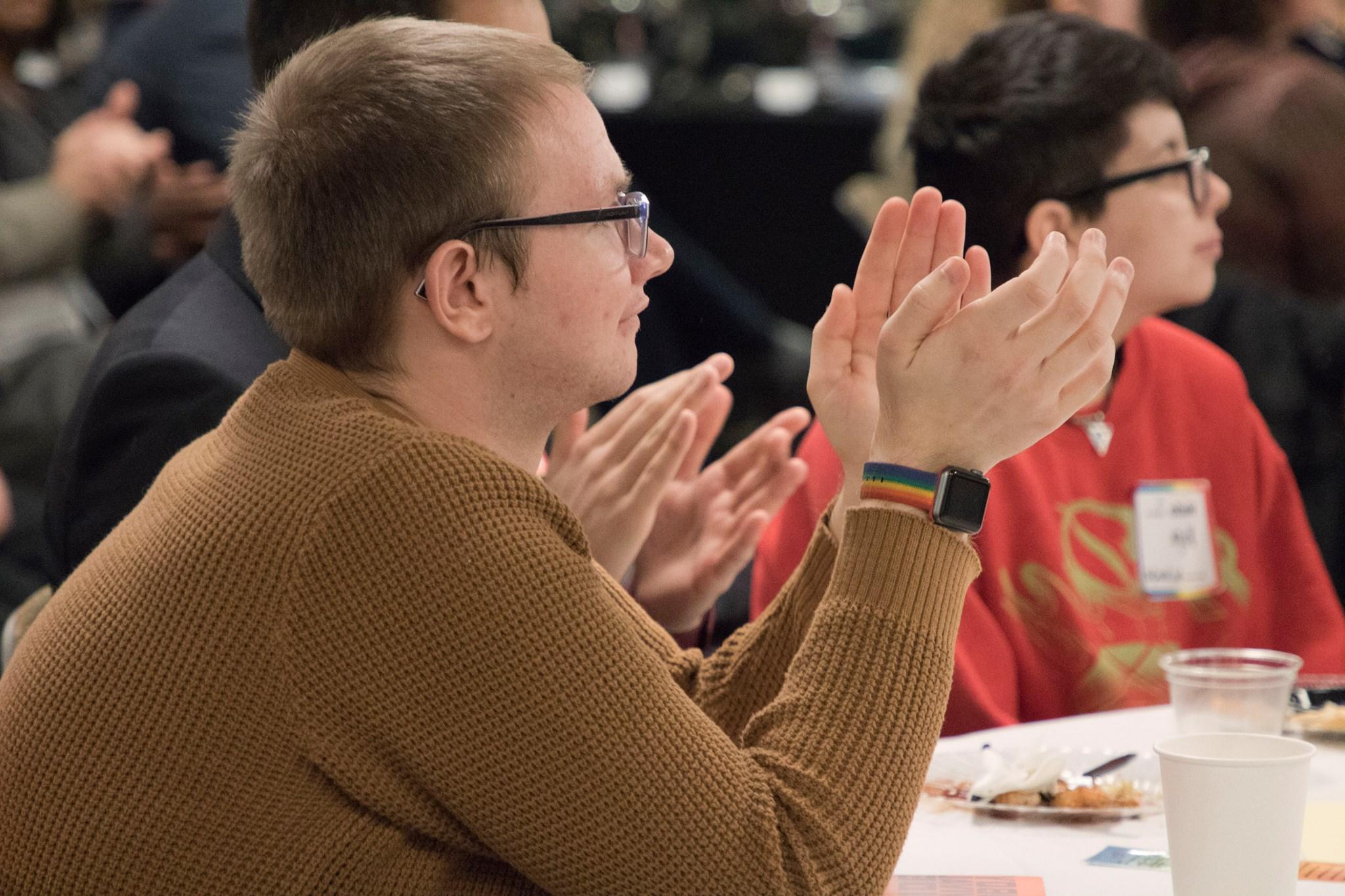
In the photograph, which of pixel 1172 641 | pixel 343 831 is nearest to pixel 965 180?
pixel 1172 641

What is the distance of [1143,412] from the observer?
214 cm

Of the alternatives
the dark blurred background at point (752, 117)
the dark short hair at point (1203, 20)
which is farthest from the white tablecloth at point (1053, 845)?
the dark blurred background at point (752, 117)

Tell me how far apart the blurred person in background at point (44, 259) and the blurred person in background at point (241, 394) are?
4.34ft

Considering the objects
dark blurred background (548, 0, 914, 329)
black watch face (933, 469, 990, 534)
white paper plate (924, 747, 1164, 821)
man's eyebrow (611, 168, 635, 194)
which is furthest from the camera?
dark blurred background (548, 0, 914, 329)

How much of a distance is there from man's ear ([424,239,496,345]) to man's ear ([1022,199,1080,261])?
44.0 inches

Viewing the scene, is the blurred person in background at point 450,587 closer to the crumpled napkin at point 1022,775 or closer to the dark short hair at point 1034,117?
the crumpled napkin at point 1022,775

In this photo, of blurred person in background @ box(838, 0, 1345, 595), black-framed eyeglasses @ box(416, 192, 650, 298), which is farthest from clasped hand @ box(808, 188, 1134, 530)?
blurred person in background @ box(838, 0, 1345, 595)

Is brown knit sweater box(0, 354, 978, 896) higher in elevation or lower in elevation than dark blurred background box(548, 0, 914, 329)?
higher

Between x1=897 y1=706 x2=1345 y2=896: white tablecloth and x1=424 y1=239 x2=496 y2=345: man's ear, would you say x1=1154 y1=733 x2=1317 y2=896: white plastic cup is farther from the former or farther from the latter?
x1=424 y1=239 x2=496 y2=345: man's ear

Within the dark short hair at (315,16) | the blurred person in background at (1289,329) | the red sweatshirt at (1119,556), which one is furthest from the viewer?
the blurred person in background at (1289,329)

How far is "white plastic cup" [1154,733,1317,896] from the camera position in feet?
3.47

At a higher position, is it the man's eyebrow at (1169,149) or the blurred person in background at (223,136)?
the man's eyebrow at (1169,149)

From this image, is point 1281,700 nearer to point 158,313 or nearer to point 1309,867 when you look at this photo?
point 1309,867

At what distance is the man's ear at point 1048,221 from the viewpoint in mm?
2078
